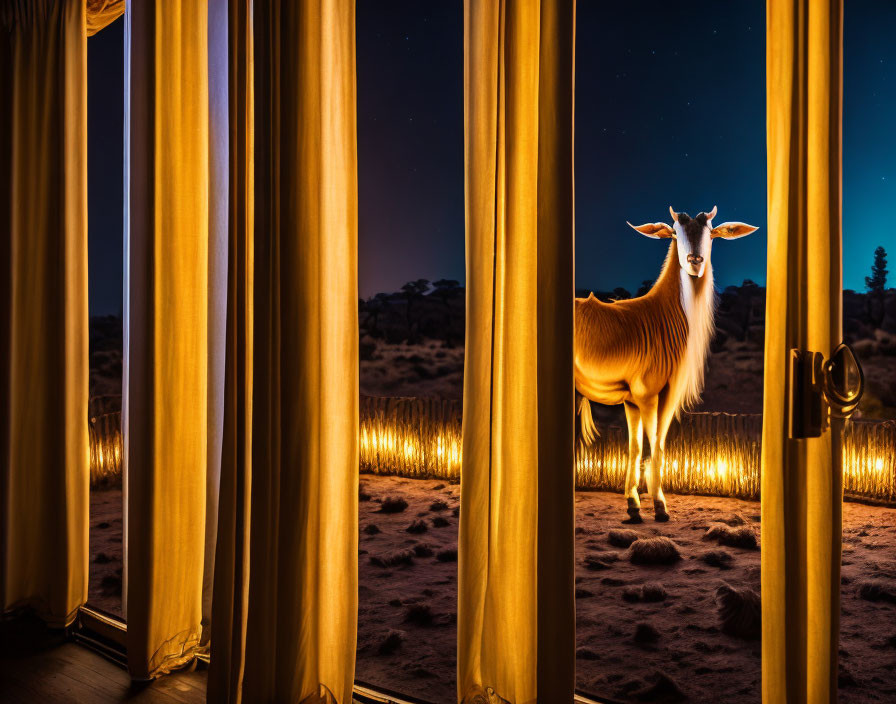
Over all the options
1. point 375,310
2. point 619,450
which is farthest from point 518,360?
point 375,310

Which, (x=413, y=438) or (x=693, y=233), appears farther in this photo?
(x=413, y=438)

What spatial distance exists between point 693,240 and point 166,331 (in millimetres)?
1891

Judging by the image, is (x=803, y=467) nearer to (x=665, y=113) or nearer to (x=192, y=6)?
(x=192, y=6)

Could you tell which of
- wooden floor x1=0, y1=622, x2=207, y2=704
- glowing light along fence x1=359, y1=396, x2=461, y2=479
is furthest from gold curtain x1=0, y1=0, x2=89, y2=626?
glowing light along fence x1=359, y1=396, x2=461, y2=479

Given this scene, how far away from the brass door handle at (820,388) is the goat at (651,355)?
5.28 feet

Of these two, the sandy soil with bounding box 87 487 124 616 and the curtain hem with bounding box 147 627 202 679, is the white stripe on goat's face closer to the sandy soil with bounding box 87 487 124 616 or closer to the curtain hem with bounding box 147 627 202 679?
the curtain hem with bounding box 147 627 202 679

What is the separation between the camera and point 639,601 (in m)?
2.05

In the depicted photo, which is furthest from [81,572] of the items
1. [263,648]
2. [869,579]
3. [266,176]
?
[869,579]

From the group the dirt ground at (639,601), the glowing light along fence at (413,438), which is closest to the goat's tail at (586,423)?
the dirt ground at (639,601)

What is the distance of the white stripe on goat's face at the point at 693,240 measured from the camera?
239 centimetres

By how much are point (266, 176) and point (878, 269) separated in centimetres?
224

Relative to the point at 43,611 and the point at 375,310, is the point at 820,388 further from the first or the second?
the point at 375,310

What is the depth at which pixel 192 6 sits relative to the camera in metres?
1.73

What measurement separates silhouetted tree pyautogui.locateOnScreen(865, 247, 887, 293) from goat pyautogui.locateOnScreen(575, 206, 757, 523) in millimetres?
567
